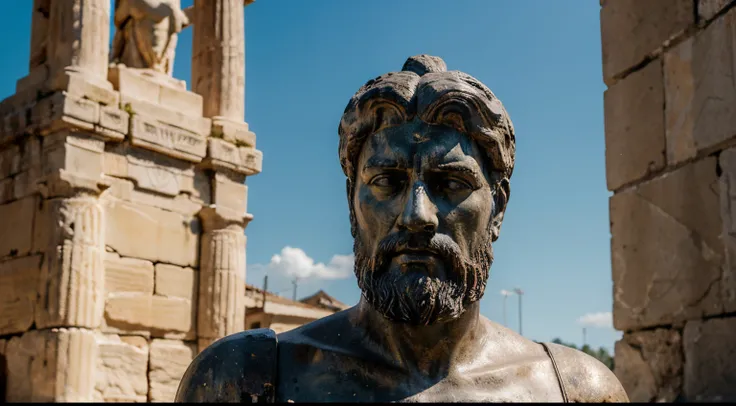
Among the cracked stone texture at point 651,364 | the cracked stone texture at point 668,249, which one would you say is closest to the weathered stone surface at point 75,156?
the cracked stone texture at point 668,249

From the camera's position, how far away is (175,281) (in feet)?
38.6

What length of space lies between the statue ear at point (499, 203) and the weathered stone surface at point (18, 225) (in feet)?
30.7

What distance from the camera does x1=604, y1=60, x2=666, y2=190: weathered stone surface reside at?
4461 millimetres

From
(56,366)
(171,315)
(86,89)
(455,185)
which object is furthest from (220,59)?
(455,185)

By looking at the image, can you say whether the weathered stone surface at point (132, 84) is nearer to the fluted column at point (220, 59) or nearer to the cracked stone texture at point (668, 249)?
the fluted column at point (220, 59)

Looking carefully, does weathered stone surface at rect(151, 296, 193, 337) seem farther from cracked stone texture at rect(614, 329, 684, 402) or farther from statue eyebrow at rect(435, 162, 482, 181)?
statue eyebrow at rect(435, 162, 482, 181)

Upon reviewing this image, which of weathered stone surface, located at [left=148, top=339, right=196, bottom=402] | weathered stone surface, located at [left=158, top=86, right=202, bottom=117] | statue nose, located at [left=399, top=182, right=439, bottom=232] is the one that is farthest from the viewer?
weathered stone surface, located at [left=158, top=86, right=202, bottom=117]

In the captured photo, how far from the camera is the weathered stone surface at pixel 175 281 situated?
11.6m

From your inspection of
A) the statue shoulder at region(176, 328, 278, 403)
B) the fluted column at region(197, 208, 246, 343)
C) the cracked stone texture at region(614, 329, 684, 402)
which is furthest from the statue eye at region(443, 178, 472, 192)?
the fluted column at region(197, 208, 246, 343)

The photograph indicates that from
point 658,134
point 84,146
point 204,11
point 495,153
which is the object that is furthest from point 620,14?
point 204,11

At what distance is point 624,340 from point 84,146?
796 cm

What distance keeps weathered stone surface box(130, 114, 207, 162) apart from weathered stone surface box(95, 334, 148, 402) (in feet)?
8.43

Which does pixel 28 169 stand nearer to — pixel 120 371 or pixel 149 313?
pixel 149 313

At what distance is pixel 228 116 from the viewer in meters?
12.6
